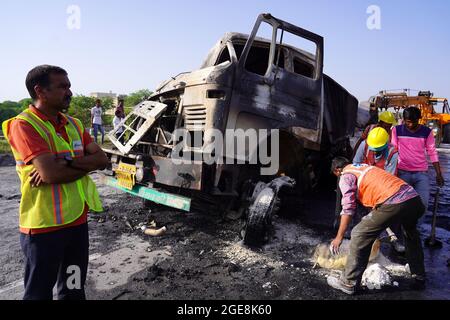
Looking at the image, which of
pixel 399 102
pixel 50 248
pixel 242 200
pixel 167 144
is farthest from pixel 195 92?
pixel 399 102

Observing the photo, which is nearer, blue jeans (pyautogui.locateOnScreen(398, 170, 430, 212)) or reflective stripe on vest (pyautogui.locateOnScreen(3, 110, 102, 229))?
reflective stripe on vest (pyautogui.locateOnScreen(3, 110, 102, 229))

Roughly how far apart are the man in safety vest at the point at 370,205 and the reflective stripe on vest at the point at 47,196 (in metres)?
2.04

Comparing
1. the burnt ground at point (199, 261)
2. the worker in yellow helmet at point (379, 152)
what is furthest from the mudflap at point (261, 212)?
the worker in yellow helmet at point (379, 152)

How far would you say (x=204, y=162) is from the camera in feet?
12.0

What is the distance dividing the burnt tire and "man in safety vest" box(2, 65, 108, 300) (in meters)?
1.88

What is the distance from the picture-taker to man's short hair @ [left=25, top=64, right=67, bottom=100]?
1.95 m

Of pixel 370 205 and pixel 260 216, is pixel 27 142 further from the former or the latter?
pixel 370 205

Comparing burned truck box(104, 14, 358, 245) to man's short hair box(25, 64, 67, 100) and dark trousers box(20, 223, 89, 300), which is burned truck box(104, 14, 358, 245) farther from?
man's short hair box(25, 64, 67, 100)

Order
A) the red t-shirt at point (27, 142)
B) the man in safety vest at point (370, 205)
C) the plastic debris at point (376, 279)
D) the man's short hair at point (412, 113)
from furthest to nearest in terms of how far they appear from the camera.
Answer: the man's short hair at point (412, 113), the plastic debris at point (376, 279), the man in safety vest at point (370, 205), the red t-shirt at point (27, 142)

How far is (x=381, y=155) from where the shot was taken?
140 inches

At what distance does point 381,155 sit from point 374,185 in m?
0.82

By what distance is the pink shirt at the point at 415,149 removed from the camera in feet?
12.9

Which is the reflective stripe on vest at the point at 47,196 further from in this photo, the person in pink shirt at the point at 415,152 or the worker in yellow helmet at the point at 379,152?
the person in pink shirt at the point at 415,152

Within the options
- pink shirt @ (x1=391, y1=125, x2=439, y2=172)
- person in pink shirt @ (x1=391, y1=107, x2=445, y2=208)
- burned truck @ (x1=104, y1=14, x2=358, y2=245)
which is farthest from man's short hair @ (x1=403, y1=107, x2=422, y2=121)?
burned truck @ (x1=104, y1=14, x2=358, y2=245)
